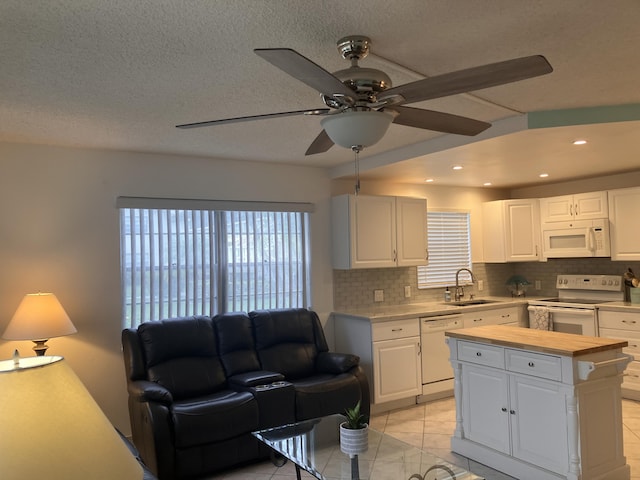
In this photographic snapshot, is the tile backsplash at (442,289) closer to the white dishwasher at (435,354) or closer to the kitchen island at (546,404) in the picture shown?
the white dishwasher at (435,354)

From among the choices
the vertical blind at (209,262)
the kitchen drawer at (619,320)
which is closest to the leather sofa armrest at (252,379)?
the vertical blind at (209,262)

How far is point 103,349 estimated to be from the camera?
4.15 m

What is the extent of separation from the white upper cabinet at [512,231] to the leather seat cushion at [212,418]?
403 cm

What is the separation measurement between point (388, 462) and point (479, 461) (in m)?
1.27

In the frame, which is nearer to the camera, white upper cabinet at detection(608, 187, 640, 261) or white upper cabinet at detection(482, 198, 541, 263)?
white upper cabinet at detection(608, 187, 640, 261)

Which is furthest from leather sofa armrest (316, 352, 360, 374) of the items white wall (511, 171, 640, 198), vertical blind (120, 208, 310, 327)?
white wall (511, 171, 640, 198)

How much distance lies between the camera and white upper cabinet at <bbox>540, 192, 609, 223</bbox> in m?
5.44

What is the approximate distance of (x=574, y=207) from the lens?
5711 millimetres

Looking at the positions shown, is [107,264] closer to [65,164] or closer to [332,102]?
[65,164]

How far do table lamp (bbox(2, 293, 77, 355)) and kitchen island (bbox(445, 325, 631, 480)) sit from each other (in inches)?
117

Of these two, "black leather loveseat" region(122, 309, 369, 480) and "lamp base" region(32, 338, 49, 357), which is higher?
"lamp base" region(32, 338, 49, 357)

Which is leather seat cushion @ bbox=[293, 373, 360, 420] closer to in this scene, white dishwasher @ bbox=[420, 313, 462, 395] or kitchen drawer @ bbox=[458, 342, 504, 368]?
kitchen drawer @ bbox=[458, 342, 504, 368]

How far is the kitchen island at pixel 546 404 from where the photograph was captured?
115 inches

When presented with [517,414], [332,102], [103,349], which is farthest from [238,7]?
[103,349]
